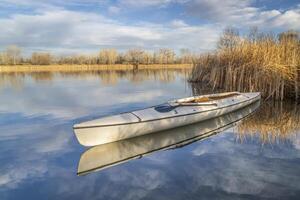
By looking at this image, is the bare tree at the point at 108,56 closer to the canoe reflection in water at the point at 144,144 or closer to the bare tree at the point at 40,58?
the bare tree at the point at 40,58

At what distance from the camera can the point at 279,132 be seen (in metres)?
7.47

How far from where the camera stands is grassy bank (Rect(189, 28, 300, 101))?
11.8 meters

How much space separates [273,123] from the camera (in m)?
8.40

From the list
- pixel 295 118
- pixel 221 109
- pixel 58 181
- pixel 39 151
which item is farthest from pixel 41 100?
pixel 295 118

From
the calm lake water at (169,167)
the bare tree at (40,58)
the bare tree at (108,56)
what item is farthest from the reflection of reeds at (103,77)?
the bare tree at (108,56)

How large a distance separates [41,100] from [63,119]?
17.6ft

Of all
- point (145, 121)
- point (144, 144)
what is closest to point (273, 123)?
point (145, 121)

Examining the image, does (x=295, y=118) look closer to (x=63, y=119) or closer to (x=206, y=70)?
(x=63, y=119)

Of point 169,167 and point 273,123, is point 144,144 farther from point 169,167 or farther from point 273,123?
point 273,123

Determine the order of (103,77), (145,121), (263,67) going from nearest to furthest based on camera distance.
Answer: (145,121), (263,67), (103,77)

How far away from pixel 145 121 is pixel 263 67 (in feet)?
25.7

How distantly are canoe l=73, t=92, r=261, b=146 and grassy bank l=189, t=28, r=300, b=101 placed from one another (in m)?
3.87

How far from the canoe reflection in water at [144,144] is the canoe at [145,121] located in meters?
0.16

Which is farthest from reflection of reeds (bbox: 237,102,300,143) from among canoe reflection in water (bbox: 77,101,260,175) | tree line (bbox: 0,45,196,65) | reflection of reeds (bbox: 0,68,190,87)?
tree line (bbox: 0,45,196,65)
